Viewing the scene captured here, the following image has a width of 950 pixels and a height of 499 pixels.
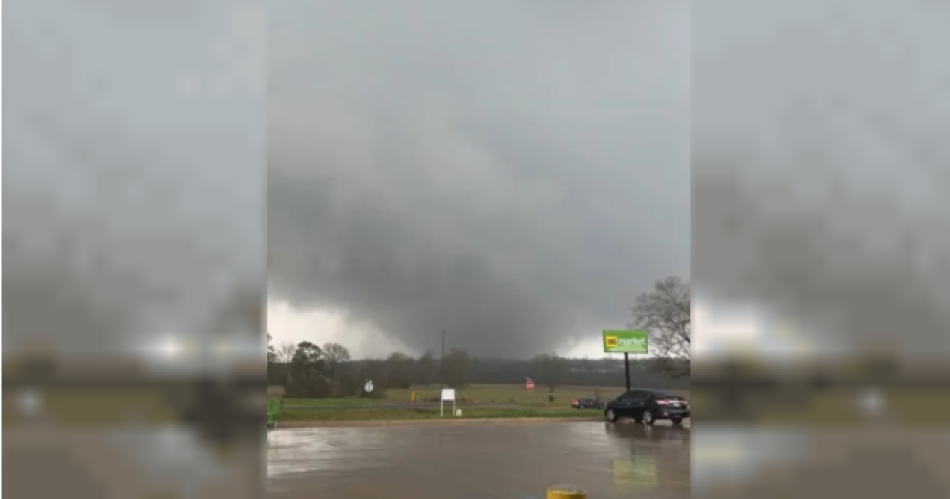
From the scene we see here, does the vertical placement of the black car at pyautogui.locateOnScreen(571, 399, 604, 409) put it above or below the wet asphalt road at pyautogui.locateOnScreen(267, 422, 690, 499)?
below

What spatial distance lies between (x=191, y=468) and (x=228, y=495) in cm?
18

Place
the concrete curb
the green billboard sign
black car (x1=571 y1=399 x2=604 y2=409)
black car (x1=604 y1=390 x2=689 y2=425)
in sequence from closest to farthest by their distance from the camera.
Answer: the concrete curb
black car (x1=604 y1=390 x2=689 y2=425)
the green billboard sign
black car (x1=571 y1=399 x2=604 y2=409)

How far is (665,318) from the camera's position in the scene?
1658 inches

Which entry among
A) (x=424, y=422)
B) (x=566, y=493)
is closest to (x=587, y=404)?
(x=424, y=422)

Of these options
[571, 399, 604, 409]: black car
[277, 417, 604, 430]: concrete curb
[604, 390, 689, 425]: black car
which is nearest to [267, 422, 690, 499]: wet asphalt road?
[277, 417, 604, 430]: concrete curb

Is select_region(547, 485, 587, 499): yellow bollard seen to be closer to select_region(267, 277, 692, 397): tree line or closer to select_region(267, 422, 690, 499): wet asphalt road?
select_region(267, 422, 690, 499): wet asphalt road

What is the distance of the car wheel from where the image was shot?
22.0m

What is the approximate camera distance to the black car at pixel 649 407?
70.8 feet

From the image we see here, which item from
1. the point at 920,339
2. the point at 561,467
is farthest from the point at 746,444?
the point at 561,467

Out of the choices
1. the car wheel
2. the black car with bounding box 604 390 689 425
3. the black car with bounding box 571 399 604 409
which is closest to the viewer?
the black car with bounding box 604 390 689 425

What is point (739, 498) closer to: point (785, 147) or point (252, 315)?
point (785, 147)

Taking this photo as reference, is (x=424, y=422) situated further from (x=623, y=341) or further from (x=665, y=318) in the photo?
Answer: (x=665, y=318)

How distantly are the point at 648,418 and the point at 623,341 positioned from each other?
11.6 metres

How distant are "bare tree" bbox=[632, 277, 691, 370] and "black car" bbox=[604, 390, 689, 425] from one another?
61.5 ft
